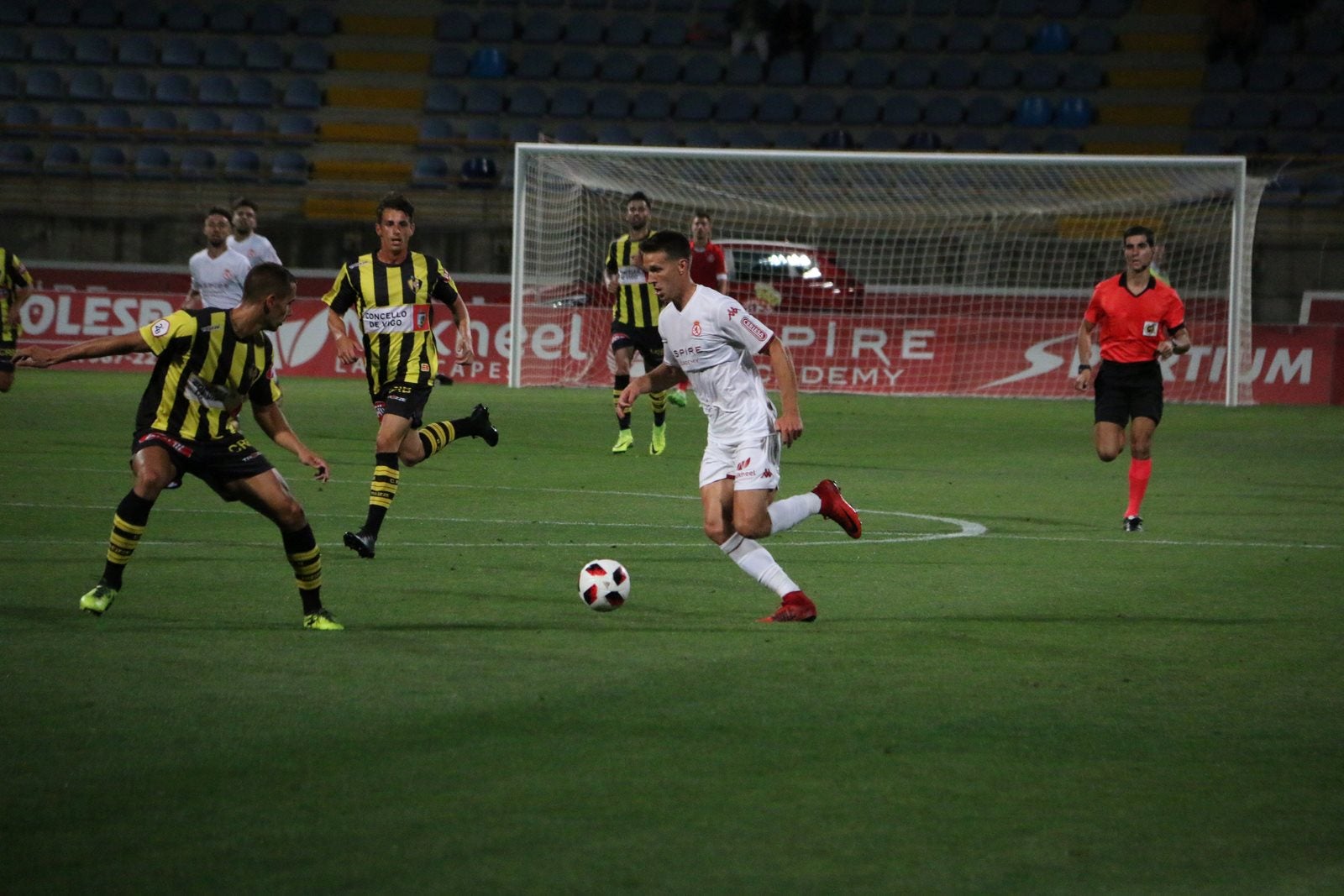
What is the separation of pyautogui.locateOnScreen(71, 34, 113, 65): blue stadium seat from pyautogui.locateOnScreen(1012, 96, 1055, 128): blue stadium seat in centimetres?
1651

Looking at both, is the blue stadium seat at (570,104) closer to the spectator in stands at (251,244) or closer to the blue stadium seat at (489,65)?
the blue stadium seat at (489,65)

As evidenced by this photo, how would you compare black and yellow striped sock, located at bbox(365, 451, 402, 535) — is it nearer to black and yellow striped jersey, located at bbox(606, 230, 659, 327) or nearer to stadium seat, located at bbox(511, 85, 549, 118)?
black and yellow striped jersey, located at bbox(606, 230, 659, 327)

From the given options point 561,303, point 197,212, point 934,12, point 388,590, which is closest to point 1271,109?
point 934,12

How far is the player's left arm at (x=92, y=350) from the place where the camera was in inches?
269

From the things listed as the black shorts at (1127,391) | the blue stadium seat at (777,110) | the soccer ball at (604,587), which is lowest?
the soccer ball at (604,587)

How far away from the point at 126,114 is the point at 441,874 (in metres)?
28.7

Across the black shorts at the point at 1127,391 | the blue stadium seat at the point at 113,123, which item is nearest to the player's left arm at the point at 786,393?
the black shorts at the point at 1127,391

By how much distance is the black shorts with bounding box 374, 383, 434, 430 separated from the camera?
33.6 feet

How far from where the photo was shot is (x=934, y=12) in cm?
3259

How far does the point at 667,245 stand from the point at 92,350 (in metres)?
2.42

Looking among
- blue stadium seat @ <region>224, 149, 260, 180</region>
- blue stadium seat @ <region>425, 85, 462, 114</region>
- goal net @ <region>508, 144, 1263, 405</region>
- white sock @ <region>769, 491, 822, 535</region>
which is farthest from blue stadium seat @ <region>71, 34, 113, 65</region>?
white sock @ <region>769, 491, 822, 535</region>

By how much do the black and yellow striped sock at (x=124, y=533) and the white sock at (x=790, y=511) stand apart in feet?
8.80

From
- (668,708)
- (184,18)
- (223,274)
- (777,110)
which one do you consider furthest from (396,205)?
(184,18)

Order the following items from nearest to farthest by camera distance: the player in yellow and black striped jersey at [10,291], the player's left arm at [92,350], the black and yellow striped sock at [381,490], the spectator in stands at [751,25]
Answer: the player's left arm at [92,350] < the black and yellow striped sock at [381,490] < the player in yellow and black striped jersey at [10,291] < the spectator in stands at [751,25]
